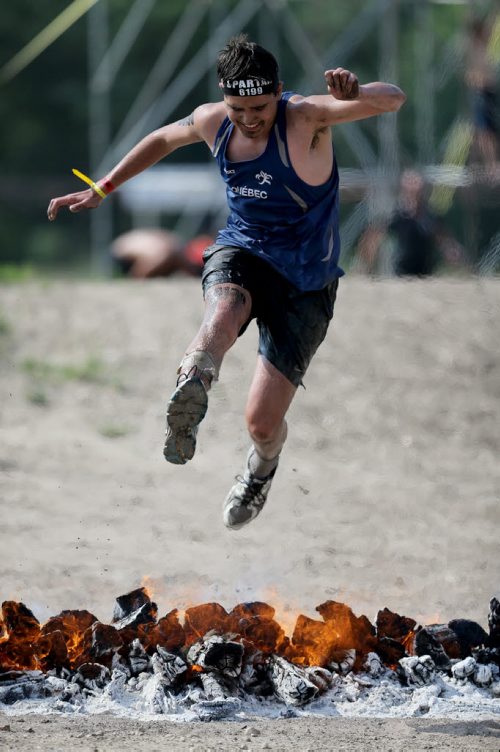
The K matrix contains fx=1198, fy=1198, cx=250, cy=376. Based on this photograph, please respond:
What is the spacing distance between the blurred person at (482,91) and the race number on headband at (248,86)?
32.8ft

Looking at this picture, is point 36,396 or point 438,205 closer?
point 36,396

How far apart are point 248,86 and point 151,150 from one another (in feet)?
2.62

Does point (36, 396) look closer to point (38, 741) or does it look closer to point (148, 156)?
point (148, 156)

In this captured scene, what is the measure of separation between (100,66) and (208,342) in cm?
2025

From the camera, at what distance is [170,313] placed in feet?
41.0

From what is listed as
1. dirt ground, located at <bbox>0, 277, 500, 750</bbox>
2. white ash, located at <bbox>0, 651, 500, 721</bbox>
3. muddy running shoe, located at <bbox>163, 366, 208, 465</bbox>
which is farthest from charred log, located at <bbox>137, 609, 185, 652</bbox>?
muddy running shoe, located at <bbox>163, 366, 208, 465</bbox>

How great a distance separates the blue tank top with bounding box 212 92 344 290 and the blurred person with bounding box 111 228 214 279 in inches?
392

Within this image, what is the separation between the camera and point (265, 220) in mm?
5570

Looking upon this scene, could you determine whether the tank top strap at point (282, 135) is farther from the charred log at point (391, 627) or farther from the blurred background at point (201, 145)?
the blurred background at point (201, 145)

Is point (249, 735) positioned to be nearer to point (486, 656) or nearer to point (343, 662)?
point (343, 662)

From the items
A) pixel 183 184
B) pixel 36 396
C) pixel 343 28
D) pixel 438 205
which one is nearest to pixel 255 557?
pixel 36 396

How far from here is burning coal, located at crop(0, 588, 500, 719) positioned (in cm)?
511

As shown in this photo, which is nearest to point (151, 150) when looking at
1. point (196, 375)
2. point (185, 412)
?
point (196, 375)

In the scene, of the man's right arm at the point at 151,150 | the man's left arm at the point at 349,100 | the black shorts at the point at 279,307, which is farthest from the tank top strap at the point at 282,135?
the black shorts at the point at 279,307
